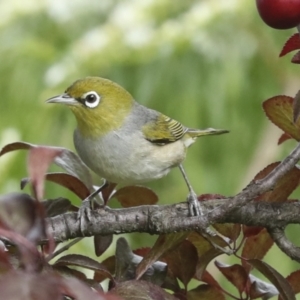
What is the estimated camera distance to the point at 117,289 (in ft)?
2.02

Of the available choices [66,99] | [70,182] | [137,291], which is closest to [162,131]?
[66,99]

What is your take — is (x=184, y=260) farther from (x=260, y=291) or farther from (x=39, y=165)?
(x=39, y=165)

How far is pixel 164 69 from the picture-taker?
7.05ft

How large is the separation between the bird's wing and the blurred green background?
46 centimetres

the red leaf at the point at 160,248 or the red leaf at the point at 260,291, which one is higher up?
the red leaf at the point at 160,248

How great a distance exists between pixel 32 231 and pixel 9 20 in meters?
1.53

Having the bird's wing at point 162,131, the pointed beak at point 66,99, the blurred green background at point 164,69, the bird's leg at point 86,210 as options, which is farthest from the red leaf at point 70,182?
the blurred green background at point 164,69

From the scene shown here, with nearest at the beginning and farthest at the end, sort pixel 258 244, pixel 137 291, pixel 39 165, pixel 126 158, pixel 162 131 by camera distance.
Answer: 1. pixel 39 165
2. pixel 137 291
3. pixel 258 244
4. pixel 126 158
5. pixel 162 131

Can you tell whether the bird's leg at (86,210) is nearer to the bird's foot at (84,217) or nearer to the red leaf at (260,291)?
the bird's foot at (84,217)

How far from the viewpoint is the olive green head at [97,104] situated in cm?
130

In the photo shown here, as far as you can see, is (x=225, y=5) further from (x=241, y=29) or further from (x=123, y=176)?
(x=123, y=176)

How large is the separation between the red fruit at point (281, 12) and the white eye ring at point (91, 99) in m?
0.67

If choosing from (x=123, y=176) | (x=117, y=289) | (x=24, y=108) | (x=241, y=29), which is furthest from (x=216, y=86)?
(x=117, y=289)

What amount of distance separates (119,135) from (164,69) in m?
0.81
